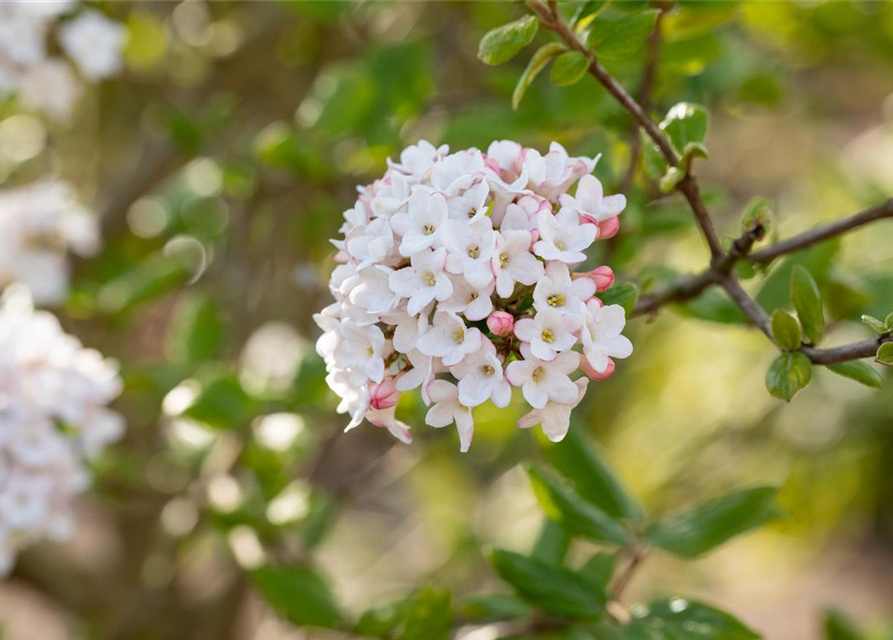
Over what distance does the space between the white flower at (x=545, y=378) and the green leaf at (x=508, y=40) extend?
10.9 inches

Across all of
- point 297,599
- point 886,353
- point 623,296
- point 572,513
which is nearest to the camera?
point 886,353

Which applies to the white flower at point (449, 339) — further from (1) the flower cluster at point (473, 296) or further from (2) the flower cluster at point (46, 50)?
(2) the flower cluster at point (46, 50)

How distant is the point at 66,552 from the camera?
2.12 meters

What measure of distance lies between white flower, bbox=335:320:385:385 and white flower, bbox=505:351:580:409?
0.11 meters

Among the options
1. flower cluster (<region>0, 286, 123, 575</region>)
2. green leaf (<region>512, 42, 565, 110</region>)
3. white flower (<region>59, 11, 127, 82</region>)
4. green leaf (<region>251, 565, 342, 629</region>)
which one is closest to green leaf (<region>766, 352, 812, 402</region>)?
green leaf (<region>512, 42, 565, 110</region>)

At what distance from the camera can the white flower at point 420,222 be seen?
0.73 meters

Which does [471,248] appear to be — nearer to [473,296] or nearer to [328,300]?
[473,296]

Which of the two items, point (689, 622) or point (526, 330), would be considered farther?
point (689, 622)

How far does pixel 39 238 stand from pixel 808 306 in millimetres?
1324

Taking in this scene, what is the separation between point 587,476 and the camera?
3.71 feet

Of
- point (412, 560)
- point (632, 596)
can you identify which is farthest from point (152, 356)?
point (632, 596)

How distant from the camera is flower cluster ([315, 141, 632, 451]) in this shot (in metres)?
0.73

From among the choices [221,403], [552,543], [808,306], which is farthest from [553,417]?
[221,403]

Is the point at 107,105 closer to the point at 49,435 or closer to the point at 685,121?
the point at 49,435
